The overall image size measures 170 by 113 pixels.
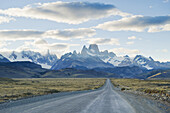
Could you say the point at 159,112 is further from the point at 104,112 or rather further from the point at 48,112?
the point at 48,112

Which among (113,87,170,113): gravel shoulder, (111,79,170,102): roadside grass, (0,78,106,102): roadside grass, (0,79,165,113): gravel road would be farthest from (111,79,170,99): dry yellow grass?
(0,78,106,102): roadside grass

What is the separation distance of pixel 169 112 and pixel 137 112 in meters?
3.07

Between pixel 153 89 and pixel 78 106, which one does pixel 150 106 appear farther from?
pixel 153 89

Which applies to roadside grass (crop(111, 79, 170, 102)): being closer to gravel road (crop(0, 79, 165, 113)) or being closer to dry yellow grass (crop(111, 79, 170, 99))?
dry yellow grass (crop(111, 79, 170, 99))

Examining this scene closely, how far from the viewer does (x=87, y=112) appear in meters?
18.2

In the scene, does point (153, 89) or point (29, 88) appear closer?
point (153, 89)

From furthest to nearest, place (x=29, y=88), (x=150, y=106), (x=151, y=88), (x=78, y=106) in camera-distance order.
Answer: (x=151, y=88) → (x=29, y=88) → (x=150, y=106) → (x=78, y=106)

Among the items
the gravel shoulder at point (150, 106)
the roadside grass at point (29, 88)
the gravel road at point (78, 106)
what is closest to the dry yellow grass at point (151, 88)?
the gravel shoulder at point (150, 106)

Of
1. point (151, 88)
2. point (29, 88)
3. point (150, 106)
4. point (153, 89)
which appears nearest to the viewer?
point (150, 106)

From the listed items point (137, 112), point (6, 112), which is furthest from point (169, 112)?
point (6, 112)

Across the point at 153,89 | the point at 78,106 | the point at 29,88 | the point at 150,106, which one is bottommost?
the point at 153,89

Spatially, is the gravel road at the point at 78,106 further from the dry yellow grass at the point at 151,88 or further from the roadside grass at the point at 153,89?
the dry yellow grass at the point at 151,88

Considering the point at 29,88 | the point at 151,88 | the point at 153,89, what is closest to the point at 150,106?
the point at 153,89

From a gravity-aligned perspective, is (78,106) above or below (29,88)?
above
